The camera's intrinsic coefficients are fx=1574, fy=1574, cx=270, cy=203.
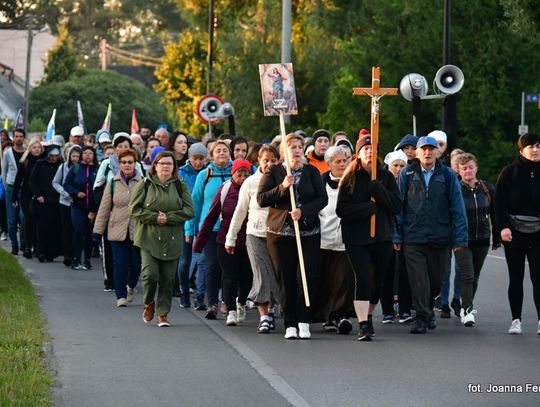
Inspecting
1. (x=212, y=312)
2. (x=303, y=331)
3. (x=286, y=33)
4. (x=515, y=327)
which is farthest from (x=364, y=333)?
(x=286, y=33)

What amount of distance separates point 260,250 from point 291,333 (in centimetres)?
102

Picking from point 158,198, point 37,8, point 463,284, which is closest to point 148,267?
point 158,198

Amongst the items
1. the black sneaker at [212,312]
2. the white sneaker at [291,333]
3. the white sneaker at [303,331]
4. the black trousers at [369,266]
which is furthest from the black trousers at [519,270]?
the black sneaker at [212,312]

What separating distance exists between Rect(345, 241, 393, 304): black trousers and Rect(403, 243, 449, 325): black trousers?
457mm

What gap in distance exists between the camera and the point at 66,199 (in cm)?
2208

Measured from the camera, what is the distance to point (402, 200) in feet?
47.3

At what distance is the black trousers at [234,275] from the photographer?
1500 centimetres

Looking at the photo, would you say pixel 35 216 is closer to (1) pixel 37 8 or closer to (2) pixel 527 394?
(2) pixel 527 394

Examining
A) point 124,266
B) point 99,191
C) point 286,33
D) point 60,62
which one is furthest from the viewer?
point 60,62

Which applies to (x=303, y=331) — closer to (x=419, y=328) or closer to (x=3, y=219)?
(x=419, y=328)

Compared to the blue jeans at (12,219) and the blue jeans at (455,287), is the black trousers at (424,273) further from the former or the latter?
the blue jeans at (12,219)

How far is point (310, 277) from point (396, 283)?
2.05m

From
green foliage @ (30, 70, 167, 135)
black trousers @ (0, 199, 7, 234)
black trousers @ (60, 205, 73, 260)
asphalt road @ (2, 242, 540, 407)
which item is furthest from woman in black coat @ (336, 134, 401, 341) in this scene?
green foliage @ (30, 70, 167, 135)

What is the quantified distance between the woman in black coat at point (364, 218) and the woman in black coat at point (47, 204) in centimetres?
1007
